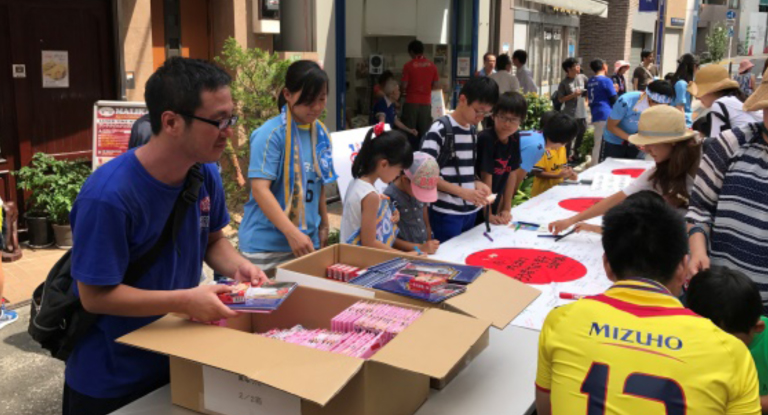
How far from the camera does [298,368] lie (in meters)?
1.54

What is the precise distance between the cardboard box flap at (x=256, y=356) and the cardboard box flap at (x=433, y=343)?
10cm

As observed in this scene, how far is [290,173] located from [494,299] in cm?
123

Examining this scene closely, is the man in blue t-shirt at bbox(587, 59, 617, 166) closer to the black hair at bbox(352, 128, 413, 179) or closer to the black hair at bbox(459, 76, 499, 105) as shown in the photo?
the black hair at bbox(459, 76, 499, 105)

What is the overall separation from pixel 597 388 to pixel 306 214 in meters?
1.81

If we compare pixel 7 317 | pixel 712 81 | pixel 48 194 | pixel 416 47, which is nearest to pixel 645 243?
pixel 712 81

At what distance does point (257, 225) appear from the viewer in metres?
3.03

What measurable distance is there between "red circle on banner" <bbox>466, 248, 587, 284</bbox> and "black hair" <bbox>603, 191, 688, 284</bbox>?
4.35 ft

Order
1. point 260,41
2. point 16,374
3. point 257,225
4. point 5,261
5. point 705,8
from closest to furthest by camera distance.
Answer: point 257,225 → point 16,374 → point 5,261 → point 260,41 → point 705,8

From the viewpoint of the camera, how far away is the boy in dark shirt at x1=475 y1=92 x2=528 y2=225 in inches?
157

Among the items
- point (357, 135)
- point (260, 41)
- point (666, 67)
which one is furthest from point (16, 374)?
point (666, 67)

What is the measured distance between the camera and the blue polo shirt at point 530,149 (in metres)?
4.59

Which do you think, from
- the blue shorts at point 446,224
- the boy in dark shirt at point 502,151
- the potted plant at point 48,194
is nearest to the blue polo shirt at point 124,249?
the blue shorts at point 446,224

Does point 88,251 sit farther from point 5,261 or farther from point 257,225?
point 5,261

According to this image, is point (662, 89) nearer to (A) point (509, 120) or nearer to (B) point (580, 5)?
(A) point (509, 120)
